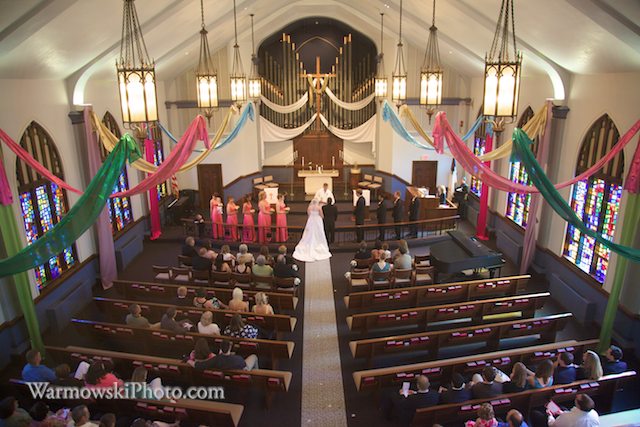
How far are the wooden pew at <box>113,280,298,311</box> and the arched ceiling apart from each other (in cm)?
428

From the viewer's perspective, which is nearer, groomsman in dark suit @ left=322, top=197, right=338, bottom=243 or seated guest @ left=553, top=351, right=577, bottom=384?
seated guest @ left=553, top=351, right=577, bottom=384

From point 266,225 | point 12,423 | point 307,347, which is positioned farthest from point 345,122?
point 12,423

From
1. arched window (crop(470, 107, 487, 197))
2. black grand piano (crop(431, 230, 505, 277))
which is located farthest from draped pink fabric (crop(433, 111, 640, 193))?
arched window (crop(470, 107, 487, 197))

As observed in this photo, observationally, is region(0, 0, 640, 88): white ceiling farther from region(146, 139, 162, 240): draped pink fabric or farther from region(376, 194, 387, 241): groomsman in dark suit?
region(376, 194, 387, 241): groomsman in dark suit

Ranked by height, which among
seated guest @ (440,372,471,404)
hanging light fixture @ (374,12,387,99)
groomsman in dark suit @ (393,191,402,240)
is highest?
hanging light fixture @ (374,12,387,99)

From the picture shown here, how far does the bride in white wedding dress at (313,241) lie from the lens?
12.0 metres

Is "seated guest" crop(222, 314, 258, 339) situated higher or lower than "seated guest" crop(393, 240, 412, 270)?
lower

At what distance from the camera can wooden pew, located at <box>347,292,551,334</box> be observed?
25.8 feet

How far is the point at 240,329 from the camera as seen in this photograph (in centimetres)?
698

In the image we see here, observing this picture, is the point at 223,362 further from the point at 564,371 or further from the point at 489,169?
the point at 489,169

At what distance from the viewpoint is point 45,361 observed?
7.38m

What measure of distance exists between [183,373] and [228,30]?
36.7 feet

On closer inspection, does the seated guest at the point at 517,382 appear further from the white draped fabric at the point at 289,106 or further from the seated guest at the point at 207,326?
the white draped fabric at the point at 289,106

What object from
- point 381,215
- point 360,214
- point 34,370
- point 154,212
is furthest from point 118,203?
point 381,215
